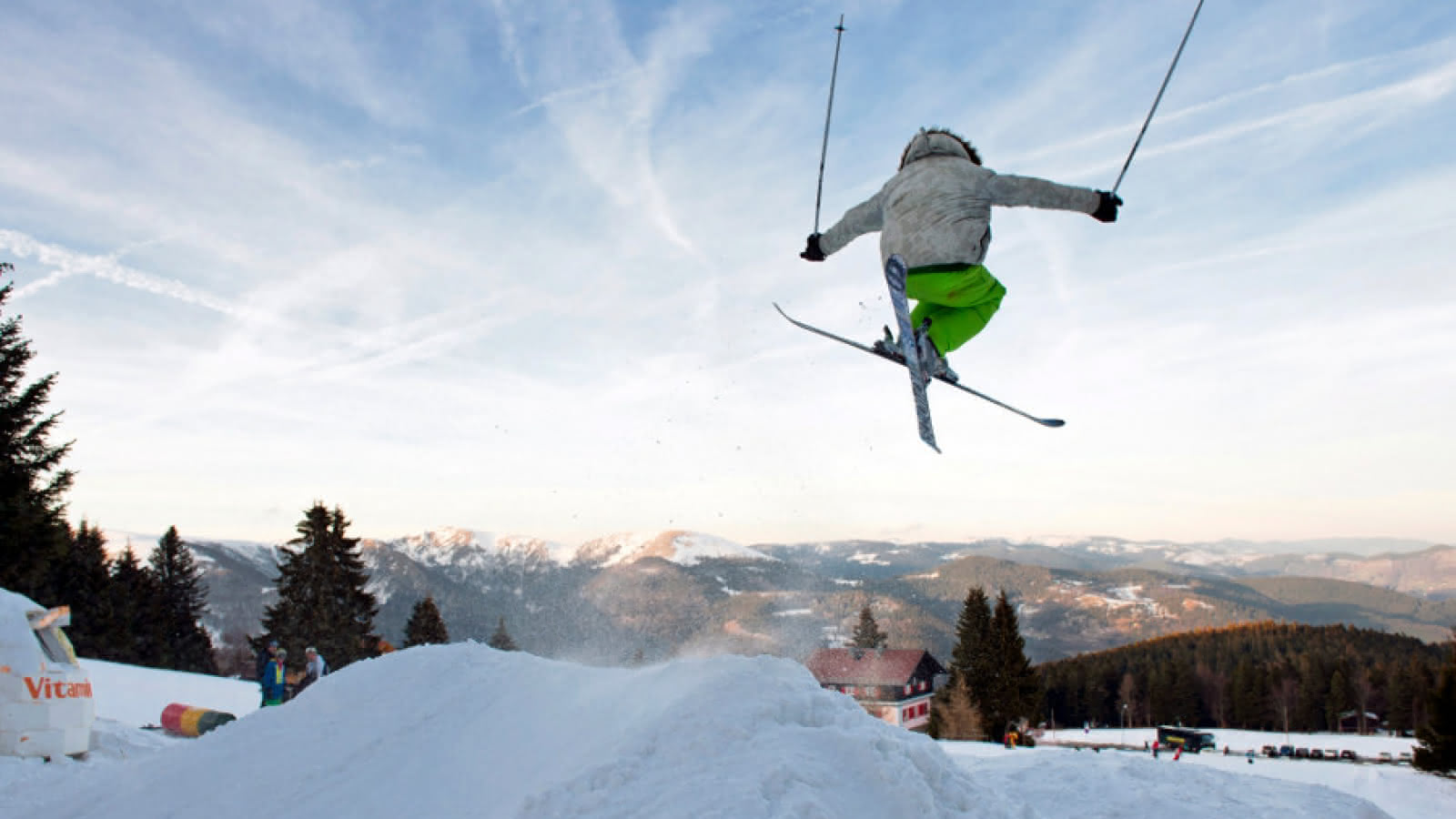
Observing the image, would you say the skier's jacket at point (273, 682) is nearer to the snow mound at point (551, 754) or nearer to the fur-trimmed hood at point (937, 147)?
the snow mound at point (551, 754)

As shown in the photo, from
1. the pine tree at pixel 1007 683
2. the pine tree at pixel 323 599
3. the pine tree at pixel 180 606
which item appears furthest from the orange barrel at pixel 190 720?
the pine tree at pixel 1007 683

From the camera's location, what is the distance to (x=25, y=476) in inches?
907

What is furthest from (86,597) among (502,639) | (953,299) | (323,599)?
(953,299)

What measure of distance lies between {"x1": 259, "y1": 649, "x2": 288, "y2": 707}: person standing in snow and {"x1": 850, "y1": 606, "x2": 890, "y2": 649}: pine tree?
55972 mm

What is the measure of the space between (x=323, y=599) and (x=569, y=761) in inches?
1405

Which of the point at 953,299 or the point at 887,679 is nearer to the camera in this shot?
the point at 953,299

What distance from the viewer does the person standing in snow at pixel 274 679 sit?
13.5 metres

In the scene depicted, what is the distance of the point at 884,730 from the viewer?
239 inches

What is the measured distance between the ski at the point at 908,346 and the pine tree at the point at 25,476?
27.6 m

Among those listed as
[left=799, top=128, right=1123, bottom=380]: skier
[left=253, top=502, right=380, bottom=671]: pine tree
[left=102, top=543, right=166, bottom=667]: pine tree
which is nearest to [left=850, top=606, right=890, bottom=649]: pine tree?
[left=253, top=502, right=380, bottom=671]: pine tree

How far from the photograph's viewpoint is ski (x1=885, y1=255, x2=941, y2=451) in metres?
5.82

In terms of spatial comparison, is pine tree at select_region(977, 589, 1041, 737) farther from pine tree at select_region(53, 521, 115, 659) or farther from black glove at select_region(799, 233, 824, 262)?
pine tree at select_region(53, 521, 115, 659)

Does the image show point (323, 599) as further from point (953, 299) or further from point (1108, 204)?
point (1108, 204)

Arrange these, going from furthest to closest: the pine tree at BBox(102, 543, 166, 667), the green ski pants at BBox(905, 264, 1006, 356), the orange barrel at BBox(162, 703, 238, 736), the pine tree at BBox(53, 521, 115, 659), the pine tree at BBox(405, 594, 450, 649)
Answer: the pine tree at BBox(102, 543, 166, 667) → the pine tree at BBox(405, 594, 450, 649) → the pine tree at BBox(53, 521, 115, 659) → the orange barrel at BBox(162, 703, 238, 736) → the green ski pants at BBox(905, 264, 1006, 356)
